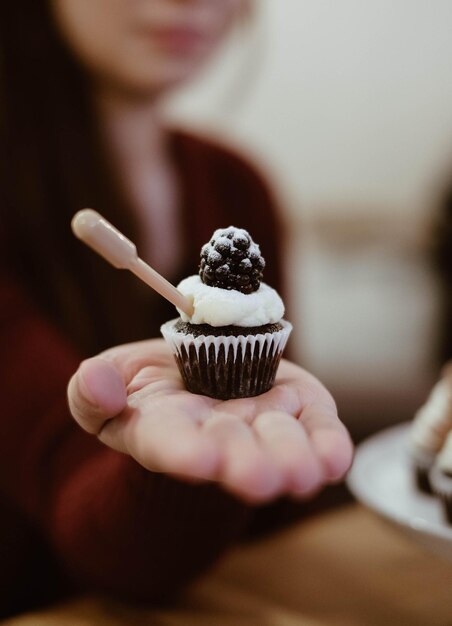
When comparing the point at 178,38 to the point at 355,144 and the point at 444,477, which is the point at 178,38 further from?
the point at 355,144

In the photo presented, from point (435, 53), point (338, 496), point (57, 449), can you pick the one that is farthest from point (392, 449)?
point (435, 53)

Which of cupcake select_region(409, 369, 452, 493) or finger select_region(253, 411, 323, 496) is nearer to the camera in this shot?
finger select_region(253, 411, 323, 496)

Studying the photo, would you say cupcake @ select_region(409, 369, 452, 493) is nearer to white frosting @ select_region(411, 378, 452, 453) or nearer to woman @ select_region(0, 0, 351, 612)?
white frosting @ select_region(411, 378, 452, 453)

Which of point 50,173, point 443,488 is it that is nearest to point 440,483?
point 443,488

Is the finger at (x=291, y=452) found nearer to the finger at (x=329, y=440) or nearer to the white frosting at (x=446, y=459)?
the finger at (x=329, y=440)

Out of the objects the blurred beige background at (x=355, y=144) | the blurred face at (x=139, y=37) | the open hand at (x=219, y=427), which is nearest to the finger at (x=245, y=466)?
the open hand at (x=219, y=427)

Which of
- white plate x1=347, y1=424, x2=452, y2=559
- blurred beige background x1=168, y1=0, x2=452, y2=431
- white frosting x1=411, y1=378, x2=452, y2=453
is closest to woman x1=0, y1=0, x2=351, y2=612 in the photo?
white plate x1=347, y1=424, x2=452, y2=559
